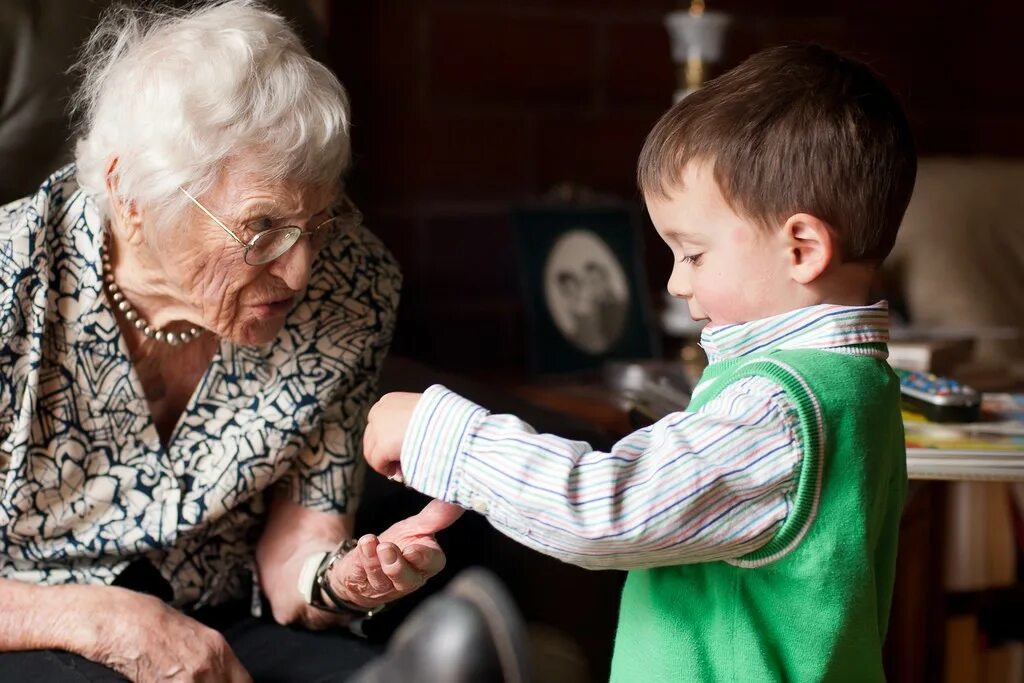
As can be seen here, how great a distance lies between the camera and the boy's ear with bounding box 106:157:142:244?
1262 millimetres

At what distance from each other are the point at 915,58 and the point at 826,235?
2.00 m

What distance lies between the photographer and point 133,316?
4.40ft

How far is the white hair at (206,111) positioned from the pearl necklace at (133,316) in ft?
0.19

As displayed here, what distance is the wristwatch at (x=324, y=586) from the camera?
1.34 m

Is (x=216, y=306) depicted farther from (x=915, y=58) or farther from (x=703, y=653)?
(x=915, y=58)

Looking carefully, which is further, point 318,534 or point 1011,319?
point 1011,319

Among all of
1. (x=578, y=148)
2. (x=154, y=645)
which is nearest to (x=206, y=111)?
(x=154, y=645)

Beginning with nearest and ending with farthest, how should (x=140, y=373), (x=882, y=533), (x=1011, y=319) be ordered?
(x=882, y=533) → (x=140, y=373) → (x=1011, y=319)

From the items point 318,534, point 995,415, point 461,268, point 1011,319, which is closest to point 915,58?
point 1011,319

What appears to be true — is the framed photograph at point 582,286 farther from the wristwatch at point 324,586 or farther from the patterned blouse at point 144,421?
the wristwatch at point 324,586

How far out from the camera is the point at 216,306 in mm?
1278

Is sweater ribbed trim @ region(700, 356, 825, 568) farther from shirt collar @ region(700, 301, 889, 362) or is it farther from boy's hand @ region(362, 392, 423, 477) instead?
boy's hand @ region(362, 392, 423, 477)

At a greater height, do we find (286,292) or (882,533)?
(286,292)

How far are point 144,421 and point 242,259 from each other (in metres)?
0.24
